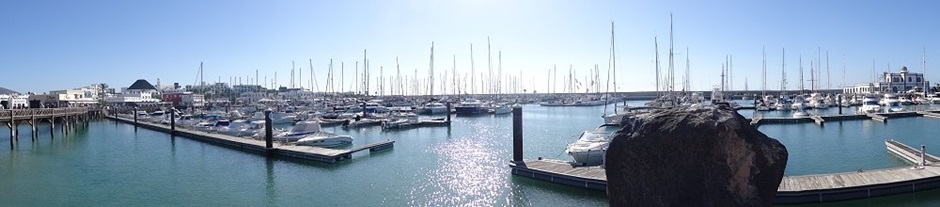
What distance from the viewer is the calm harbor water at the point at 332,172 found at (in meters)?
23.5

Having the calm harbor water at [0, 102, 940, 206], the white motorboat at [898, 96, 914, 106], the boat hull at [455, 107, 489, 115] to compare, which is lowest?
the calm harbor water at [0, 102, 940, 206]

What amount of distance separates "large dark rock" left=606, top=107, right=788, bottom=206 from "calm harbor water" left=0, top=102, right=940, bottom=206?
1359 cm

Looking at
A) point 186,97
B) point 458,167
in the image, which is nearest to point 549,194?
point 458,167

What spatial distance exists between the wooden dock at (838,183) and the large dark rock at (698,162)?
41.1 feet

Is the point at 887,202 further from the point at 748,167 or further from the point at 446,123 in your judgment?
the point at 446,123

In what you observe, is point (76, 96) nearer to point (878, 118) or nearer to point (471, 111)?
point (471, 111)

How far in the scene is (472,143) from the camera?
45.3 metres

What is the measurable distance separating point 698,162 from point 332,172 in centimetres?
2576

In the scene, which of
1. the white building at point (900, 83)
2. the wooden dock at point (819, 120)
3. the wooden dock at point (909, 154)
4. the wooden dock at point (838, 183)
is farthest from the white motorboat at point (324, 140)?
the white building at point (900, 83)

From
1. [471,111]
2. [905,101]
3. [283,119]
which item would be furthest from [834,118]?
[283,119]

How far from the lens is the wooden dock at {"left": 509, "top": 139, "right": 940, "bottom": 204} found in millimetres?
19875

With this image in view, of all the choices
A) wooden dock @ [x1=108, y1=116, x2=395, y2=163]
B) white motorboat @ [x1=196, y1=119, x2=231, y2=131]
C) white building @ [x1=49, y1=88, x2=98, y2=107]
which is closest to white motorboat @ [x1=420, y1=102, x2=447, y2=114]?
white motorboat @ [x1=196, y1=119, x2=231, y2=131]

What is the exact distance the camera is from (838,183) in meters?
20.7

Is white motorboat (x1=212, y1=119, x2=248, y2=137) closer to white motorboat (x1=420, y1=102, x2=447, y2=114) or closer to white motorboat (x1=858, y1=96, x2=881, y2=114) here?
white motorboat (x1=420, y1=102, x2=447, y2=114)
